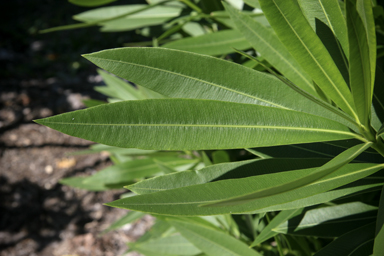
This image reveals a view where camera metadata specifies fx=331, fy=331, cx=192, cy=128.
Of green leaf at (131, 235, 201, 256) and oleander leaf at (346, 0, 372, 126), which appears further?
green leaf at (131, 235, 201, 256)

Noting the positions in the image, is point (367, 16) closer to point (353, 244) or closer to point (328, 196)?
point (328, 196)

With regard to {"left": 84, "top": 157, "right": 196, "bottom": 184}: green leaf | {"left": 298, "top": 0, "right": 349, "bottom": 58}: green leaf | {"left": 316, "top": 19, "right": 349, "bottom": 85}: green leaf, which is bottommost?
{"left": 84, "top": 157, "right": 196, "bottom": 184}: green leaf

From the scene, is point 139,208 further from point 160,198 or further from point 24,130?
point 24,130

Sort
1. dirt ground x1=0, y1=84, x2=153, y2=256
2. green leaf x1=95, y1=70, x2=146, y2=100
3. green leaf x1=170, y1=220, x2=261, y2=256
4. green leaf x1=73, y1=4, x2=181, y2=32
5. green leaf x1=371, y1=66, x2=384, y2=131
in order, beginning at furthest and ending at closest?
dirt ground x1=0, y1=84, x2=153, y2=256 → green leaf x1=95, y1=70, x2=146, y2=100 → green leaf x1=73, y1=4, x2=181, y2=32 → green leaf x1=170, y1=220, x2=261, y2=256 → green leaf x1=371, y1=66, x2=384, y2=131

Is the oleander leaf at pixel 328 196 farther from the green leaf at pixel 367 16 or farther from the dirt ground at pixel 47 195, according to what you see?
the dirt ground at pixel 47 195

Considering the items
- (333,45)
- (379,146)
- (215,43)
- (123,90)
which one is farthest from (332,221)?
(123,90)

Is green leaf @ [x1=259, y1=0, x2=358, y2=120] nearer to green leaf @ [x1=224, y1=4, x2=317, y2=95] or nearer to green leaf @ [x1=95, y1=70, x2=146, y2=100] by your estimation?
green leaf @ [x1=224, y1=4, x2=317, y2=95]

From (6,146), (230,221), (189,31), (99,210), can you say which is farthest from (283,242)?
(6,146)

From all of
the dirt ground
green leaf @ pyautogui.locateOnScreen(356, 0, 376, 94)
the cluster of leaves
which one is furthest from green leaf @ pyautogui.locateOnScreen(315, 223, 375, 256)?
the dirt ground
